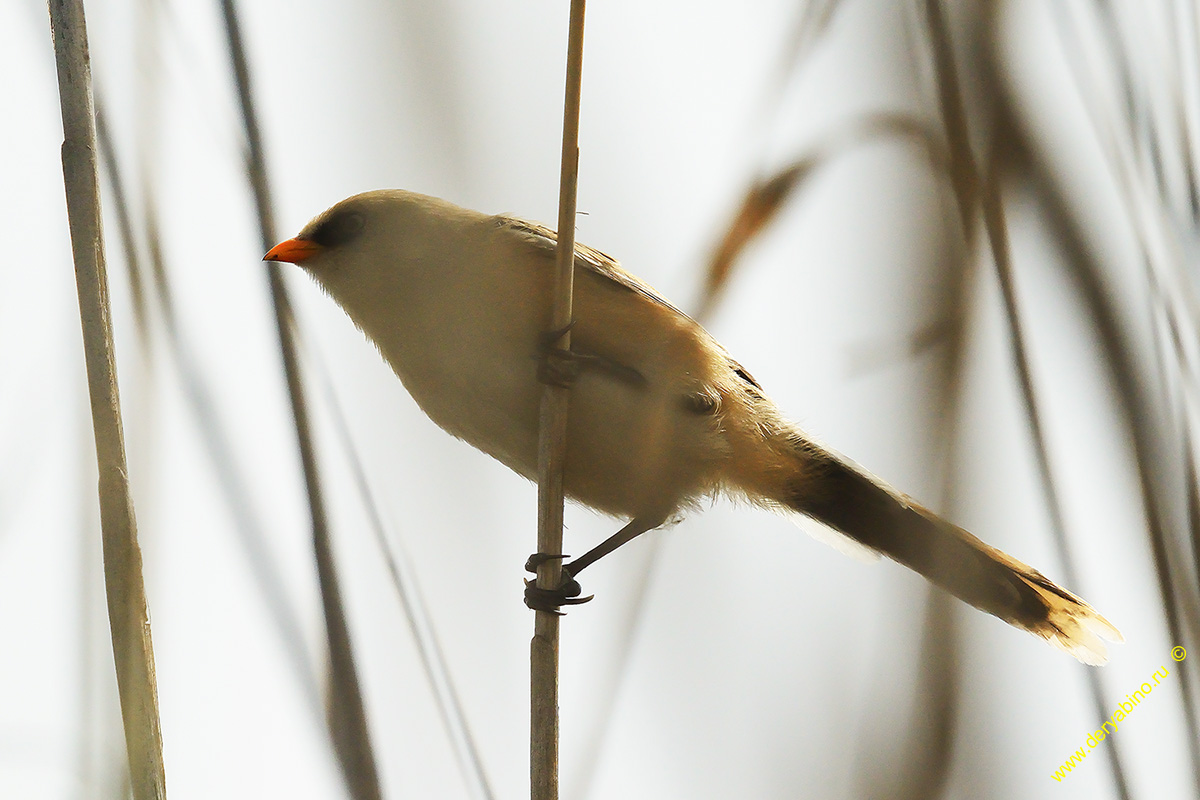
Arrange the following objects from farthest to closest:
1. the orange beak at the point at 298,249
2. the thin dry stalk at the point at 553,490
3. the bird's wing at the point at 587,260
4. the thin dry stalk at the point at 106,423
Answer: the bird's wing at the point at 587,260, the orange beak at the point at 298,249, the thin dry stalk at the point at 553,490, the thin dry stalk at the point at 106,423

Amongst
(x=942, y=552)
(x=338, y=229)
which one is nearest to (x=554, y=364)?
(x=338, y=229)

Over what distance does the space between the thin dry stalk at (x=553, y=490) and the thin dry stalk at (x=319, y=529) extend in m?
0.20

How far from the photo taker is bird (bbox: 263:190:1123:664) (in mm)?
1563

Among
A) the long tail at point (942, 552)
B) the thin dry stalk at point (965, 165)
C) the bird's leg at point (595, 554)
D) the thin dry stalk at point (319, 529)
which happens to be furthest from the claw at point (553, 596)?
the thin dry stalk at point (965, 165)

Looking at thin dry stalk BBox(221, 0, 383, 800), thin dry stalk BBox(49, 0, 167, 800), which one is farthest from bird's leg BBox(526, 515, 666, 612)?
thin dry stalk BBox(49, 0, 167, 800)

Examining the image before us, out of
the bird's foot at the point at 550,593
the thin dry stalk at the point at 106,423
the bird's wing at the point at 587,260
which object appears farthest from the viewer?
the bird's wing at the point at 587,260

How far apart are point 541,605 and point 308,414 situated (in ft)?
1.54

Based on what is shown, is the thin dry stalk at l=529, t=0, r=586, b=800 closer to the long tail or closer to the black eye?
the long tail

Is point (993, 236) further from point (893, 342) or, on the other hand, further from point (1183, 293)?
point (1183, 293)

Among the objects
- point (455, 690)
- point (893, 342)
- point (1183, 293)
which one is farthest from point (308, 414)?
point (1183, 293)

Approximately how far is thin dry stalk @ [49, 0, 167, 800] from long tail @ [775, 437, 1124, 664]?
61 centimetres

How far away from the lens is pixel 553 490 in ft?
3.85

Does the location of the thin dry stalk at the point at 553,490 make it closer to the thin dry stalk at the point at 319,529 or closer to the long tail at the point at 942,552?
the thin dry stalk at the point at 319,529

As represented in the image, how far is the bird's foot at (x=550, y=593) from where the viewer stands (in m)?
1.19
